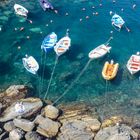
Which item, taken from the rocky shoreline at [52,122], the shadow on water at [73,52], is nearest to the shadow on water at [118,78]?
the rocky shoreline at [52,122]

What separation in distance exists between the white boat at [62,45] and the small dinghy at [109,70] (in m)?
6.90

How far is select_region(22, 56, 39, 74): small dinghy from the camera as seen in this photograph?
51969 mm

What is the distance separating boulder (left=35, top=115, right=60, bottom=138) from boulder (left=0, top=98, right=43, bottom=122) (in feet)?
5.63

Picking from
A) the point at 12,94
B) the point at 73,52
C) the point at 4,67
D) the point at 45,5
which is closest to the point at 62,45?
the point at 73,52

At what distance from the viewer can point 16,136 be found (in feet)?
136

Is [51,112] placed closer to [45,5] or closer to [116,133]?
[116,133]

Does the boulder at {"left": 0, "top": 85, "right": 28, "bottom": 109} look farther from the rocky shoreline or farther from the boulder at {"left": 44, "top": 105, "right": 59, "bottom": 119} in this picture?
the boulder at {"left": 44, "top": 105, "right": 59, "bottom": 119}

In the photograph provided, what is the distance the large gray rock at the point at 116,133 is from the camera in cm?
4138

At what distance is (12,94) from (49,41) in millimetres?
12925

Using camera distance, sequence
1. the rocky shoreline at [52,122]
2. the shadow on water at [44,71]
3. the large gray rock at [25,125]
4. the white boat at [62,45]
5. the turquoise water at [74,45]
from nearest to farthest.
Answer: the rocky shoreline at [52,122], the large gray rock at [25,125], the turquoise water at [74,45], the shadow on water at [44,71], the white boat at [62,45]

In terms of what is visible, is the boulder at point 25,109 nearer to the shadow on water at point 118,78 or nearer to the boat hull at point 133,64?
the shadow on water at point 118,78

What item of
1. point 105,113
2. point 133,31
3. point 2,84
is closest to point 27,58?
point 2,84

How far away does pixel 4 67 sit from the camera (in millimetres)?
53219

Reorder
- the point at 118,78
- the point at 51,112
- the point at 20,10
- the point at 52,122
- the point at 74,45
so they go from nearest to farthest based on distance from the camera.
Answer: the point at 52,122 → the point at 51,112 → the point at 118,78 → the point at 74,45 → the point at 20,10
